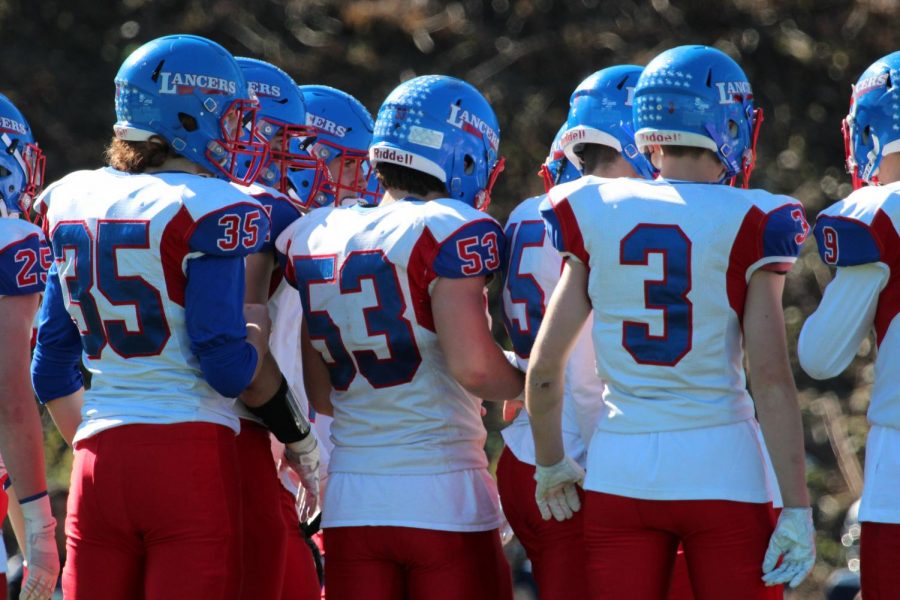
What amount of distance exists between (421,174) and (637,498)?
1106mm

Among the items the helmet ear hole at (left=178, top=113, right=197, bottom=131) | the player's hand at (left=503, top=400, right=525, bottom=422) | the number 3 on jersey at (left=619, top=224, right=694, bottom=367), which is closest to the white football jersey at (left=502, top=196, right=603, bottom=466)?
the player's hand at (left=503, top=400, right=525, bottom=422)

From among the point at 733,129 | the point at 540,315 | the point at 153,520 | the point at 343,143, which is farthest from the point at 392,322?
the point at 343,143

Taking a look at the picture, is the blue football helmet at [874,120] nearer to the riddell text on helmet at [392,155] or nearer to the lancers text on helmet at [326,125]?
the riddell text on helmet at [392,155]

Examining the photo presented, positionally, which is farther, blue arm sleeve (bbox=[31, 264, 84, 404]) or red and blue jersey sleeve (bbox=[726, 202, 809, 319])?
blue arm sleeve (bbox=[31, 264, 84, 404])

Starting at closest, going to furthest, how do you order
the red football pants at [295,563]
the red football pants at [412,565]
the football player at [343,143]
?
the red football pants at [412,565] → the red football pants at [295,563] → the football player at [343,143]

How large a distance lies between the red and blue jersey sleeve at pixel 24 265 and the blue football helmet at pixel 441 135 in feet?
3.13

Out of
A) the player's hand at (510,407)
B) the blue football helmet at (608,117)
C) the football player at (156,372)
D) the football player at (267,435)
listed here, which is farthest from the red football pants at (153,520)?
the blue football helmet at (608,117)

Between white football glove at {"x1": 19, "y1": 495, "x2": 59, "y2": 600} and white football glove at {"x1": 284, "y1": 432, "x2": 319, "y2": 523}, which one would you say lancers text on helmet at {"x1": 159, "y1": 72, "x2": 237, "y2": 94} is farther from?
white football glove at {"x1": 19, "y1": 495, "x2": 59, "y2": 600}

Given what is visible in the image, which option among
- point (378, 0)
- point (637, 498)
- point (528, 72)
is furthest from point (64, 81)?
point (637, 498)

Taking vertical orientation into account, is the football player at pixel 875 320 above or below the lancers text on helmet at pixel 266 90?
below

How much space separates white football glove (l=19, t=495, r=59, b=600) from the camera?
3887 mm

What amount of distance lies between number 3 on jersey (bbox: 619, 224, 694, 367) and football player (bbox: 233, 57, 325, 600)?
3.17ft

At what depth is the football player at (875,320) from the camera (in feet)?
10.6

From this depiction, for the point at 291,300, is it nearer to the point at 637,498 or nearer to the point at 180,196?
the point at 180,196
